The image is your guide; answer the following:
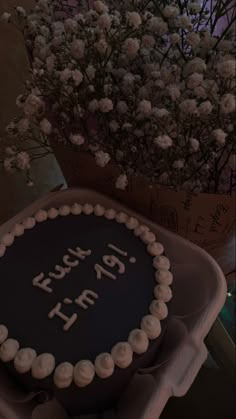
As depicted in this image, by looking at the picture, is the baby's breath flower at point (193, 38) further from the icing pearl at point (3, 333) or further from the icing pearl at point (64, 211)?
the icing pearl at point (3, 333)

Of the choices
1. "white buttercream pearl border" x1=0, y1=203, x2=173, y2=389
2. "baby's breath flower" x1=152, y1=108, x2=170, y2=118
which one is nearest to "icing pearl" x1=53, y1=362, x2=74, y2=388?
"white buttercream pearl border" x1=0, y1=203, x2=173, y2=389

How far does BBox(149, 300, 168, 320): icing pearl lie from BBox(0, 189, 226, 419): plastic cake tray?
2.4 inches

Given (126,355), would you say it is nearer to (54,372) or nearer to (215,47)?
(54,372)

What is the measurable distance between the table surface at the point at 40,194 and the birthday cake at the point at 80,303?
240 mm

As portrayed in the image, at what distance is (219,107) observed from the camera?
0.57m

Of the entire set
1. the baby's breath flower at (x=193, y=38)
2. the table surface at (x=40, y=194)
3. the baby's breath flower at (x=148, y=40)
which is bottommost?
the table surface at (x=40, y=194)

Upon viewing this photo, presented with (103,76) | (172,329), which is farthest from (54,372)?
(103,76)

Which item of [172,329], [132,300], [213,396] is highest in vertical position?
[132,300]

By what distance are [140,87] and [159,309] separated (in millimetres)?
333

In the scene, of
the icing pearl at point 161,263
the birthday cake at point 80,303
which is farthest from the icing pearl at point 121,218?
the icing pearl at point 161,263

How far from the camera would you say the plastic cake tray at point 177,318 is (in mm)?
592

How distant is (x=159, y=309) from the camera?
→ 2.05 feet

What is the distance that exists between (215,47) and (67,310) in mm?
438

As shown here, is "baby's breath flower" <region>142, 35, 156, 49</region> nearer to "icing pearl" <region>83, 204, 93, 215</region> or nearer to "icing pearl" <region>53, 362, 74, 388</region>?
"icing pearl" <region>83, 204, 93, 215</region>
